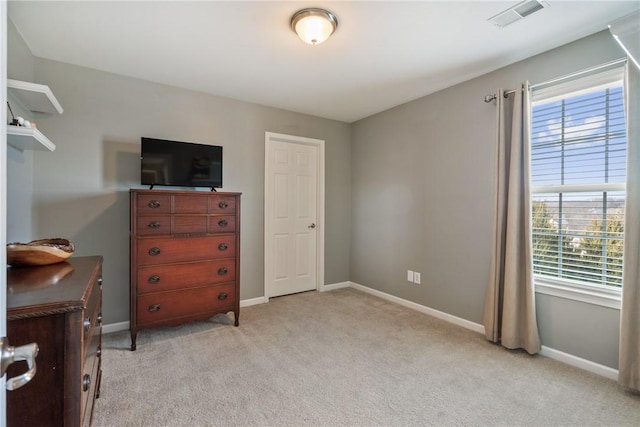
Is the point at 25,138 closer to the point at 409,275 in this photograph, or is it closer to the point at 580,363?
the point at 409,275

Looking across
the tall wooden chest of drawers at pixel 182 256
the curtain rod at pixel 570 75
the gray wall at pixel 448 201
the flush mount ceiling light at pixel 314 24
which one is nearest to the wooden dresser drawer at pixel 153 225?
the tall wooden chest of drawers at pixel 182 256

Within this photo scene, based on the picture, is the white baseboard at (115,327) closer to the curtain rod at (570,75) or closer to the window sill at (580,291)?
the window sill at (580,291)

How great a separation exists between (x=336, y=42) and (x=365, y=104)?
1.45 metres

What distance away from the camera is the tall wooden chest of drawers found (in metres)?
2.52

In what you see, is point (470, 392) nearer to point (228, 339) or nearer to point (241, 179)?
point (228, 339)

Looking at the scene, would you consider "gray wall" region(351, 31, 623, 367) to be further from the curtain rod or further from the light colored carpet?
the light colored carpet

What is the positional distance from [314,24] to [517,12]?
4.29 ft

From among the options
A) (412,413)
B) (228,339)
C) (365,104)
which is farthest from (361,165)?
(412,413)

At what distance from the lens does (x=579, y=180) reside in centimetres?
231

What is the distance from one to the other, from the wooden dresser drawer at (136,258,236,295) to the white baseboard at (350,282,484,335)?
197 centimetres

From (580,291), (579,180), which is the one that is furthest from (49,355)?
(579,180)

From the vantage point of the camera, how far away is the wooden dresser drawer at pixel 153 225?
2502mm

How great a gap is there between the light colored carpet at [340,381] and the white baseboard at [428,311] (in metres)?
0.10

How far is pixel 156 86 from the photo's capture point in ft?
10.0
